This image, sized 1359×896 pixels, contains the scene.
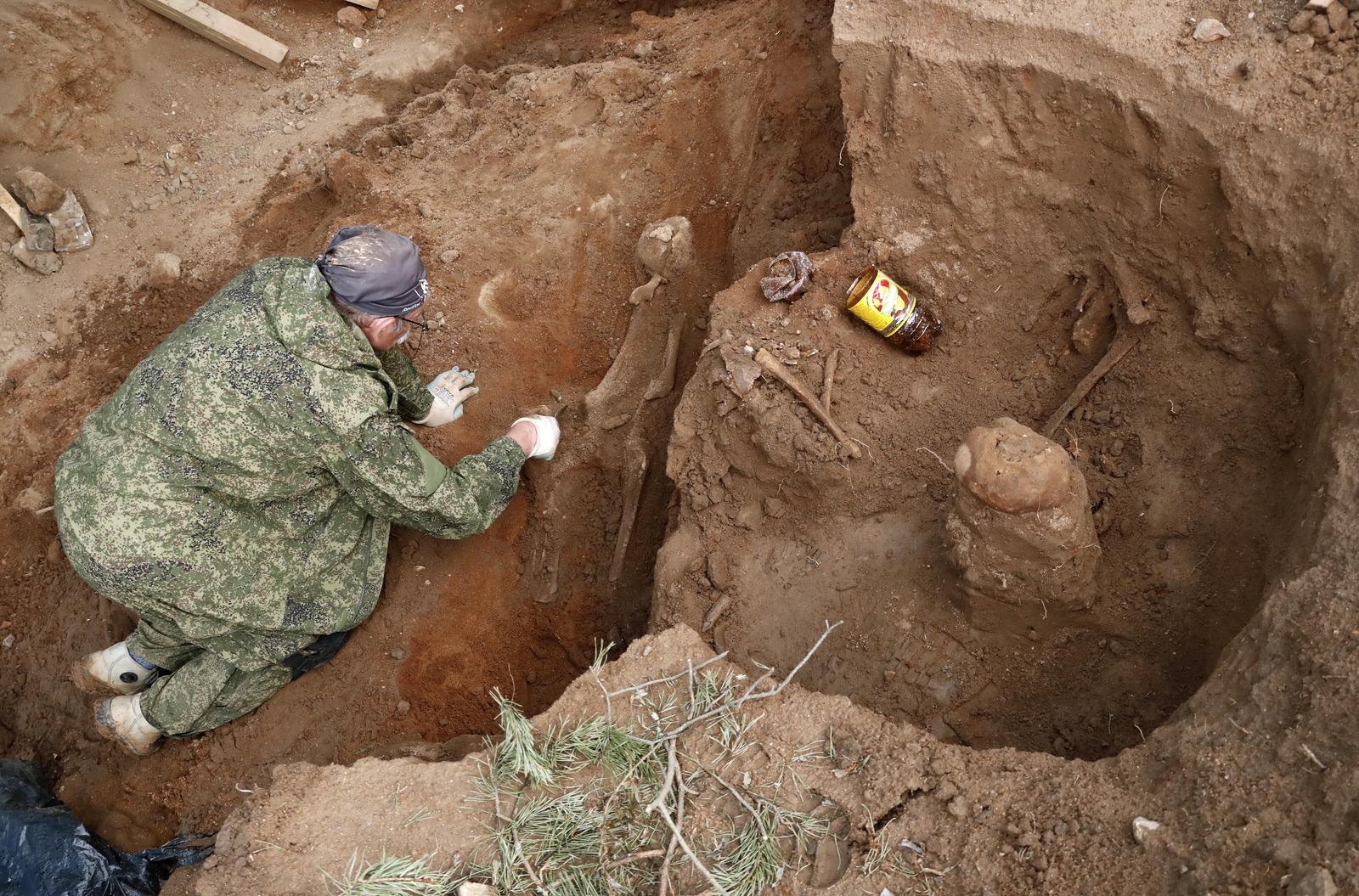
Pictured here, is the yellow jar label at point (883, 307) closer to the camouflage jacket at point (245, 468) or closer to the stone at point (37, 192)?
the camouflage jacket at point (245, 468)

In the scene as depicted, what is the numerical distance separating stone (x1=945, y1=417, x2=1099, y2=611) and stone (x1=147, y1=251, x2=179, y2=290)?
432cm

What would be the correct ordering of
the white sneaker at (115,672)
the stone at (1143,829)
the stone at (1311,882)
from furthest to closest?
the white sneaker at (115,672) → the stone at (1143,829) → the stone at (1311,882)

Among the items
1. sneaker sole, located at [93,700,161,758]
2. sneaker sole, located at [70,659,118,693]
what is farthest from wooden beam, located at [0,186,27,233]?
sneaker sole, located at [93,700,161,758]

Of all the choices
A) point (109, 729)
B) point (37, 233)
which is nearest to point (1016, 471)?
point (109, 729)

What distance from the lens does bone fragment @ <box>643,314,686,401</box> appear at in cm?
391

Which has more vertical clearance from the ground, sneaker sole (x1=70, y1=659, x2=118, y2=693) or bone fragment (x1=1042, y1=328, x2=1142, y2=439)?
bone fragment (x1=1042, y1=328, x2=1142, y2=439)

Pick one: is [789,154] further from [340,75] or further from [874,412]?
[340,75]

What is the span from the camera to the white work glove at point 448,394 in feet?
13.0

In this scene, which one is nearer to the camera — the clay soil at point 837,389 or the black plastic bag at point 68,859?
the clay soil at point 837,389

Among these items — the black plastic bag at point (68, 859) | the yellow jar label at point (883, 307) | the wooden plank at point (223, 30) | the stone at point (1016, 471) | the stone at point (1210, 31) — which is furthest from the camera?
the wooden plank at point (223, 30)

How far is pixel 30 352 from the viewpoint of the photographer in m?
4.61

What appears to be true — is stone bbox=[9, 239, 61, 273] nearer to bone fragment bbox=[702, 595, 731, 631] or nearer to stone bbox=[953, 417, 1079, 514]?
bone fragment bbox=[702, 595, 731, 631]

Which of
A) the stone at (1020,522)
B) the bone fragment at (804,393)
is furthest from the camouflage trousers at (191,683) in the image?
the stone at (1020,522)

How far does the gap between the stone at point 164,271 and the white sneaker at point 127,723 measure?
234 cm
